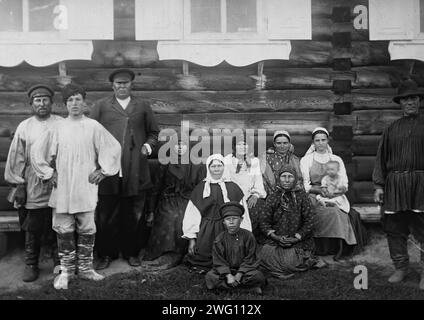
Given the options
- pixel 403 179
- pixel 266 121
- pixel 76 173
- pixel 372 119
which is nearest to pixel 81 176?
pixel 76 173

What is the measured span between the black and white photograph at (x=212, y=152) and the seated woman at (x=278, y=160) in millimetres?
15

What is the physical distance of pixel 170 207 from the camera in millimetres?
6527

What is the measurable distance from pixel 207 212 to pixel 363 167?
6.69ft

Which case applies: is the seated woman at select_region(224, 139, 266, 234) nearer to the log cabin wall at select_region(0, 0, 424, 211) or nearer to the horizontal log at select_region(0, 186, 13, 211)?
the log cabin wall at select_region(0, 0, 424, 211)

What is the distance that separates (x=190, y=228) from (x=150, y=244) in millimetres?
567

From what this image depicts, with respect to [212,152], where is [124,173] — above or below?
below

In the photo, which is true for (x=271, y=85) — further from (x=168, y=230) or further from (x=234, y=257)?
(x=234, y=257)

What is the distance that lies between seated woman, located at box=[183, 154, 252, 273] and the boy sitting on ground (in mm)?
302

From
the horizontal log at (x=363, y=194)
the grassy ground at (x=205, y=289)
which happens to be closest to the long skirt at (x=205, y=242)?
the grassy ground at (x=205, y=289)

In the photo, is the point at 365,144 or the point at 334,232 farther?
the point at 365,144

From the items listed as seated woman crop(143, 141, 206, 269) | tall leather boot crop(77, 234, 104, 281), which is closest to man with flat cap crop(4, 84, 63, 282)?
tall leather boot crop(77, 234, 104, 281)

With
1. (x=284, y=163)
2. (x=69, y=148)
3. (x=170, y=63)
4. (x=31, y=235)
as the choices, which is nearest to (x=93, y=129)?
(x=69, y=148)

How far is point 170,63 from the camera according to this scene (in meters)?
6.95

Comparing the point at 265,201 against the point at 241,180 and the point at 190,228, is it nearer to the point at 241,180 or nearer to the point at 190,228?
the point at 241,180
